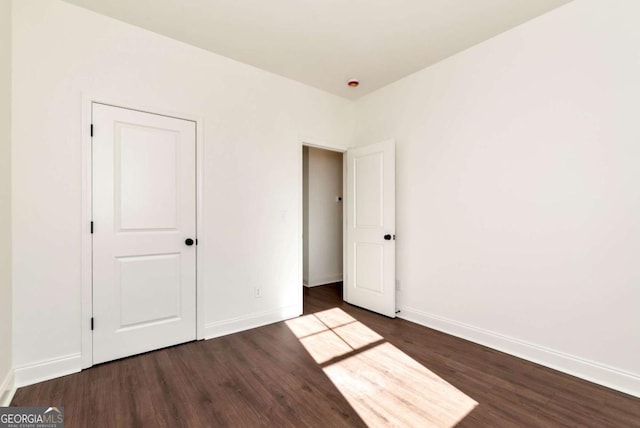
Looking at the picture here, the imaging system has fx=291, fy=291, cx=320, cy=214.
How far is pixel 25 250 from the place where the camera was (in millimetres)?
2078

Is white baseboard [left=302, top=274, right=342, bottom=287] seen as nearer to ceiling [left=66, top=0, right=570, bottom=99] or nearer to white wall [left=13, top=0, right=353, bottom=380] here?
white wall [left=13, top=0, right=353, bottom=380]

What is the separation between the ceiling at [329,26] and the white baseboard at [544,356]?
272cm

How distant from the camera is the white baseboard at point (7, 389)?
5.89ft

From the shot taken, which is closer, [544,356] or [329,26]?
[544,356]

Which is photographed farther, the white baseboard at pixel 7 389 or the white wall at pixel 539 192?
the white wall at pixel 539 192

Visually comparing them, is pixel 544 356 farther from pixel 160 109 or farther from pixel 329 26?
pixel 160 109

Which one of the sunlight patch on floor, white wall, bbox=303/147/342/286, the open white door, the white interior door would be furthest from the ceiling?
the sunlight patch on floor

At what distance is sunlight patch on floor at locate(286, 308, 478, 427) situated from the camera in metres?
1.76

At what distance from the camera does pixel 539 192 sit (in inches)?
94.8

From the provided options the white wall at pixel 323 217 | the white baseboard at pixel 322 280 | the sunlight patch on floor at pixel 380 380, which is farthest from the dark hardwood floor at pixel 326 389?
the white wall at pixel 323 217

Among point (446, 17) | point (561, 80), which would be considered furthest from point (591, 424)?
point (446, 17)

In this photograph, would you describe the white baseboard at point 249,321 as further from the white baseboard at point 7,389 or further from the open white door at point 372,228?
the white baseboard at point 7,389

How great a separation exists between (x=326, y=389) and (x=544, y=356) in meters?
1.80

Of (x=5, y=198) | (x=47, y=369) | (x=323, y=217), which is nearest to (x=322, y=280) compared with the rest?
(x=323, y=217)
